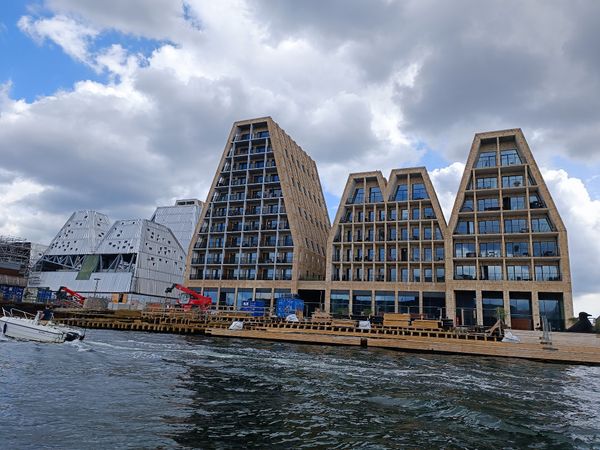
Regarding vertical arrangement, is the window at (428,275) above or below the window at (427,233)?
below

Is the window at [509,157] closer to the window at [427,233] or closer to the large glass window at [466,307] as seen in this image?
the window at [427,233]

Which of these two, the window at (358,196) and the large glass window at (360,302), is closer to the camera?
the large glass window at (360,302)

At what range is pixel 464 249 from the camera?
72.2m

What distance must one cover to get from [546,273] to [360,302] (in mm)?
29735

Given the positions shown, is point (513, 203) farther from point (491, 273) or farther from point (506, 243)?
point (491, 273)

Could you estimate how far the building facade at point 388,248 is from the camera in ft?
243

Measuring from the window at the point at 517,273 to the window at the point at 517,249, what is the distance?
6.74ft

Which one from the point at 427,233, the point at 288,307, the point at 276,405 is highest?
the point at 427,233

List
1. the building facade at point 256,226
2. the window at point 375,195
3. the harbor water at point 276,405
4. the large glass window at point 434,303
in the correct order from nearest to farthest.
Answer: the harbor water at point 276,405
the large glass window at point 434,303
the window at point 375,195
the building facade at point 256,226

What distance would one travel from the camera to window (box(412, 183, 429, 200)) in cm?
7881

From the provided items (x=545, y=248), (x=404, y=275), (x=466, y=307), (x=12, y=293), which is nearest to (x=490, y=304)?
(x=466, y=307)

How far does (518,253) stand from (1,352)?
222ft

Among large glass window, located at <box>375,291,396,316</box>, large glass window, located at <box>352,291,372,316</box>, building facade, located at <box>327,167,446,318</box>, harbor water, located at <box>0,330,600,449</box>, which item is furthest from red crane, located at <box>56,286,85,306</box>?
harbor water, located at <box>0,330,600,449</box>

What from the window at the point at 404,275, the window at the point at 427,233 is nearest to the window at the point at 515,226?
the window at the point at 427,233
